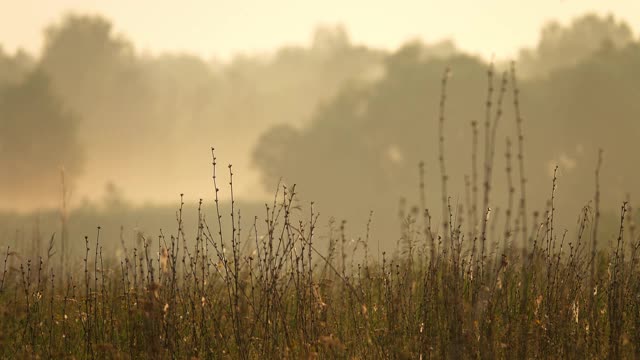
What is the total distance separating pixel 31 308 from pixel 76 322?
0.57 metres

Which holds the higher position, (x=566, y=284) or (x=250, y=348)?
(x=566, y=284)

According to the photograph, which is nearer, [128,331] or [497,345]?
[497,345]

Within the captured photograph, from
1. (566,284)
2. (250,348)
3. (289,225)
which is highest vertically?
(289,225)

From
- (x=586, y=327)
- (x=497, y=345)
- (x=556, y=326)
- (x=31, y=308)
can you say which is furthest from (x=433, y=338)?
(x=31, y=308)

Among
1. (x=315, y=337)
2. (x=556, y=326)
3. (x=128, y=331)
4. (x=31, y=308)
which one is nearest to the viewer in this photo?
(x=556, y=326)

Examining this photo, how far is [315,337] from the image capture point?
5215 millimetres

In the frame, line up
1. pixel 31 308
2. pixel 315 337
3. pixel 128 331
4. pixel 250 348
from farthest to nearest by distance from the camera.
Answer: pixel 31 308, pixel 128 331, pixel 250 348, pixel 315 337

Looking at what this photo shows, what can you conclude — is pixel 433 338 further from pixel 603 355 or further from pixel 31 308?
pixel 31 308

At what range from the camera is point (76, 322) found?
656 centimetres

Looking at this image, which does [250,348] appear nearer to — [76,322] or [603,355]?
[76,322]

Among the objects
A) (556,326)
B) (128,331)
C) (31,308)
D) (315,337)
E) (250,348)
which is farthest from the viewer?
(31,308)

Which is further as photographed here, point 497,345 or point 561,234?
point 561,234

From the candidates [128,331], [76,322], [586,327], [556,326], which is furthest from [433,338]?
[76,322]

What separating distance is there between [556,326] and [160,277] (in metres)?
2.66
